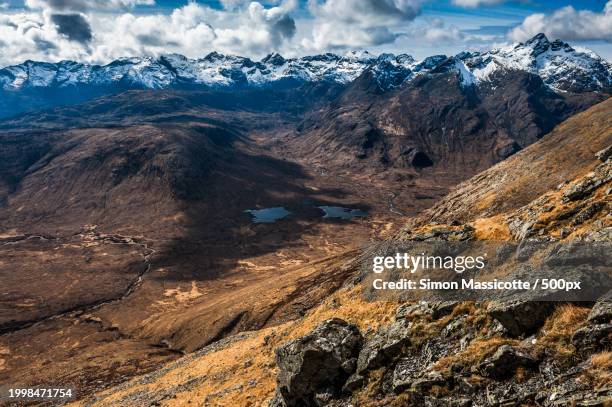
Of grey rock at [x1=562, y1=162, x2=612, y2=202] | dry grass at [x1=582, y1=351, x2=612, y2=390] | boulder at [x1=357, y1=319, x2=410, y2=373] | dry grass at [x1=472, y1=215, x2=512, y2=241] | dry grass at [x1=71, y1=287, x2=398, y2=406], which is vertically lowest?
dry grass at [x1=71, y1=287, x2=398, y2=406]

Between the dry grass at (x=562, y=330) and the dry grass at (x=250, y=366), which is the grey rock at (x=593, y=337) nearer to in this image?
the dry grass at (x=562, y=330)

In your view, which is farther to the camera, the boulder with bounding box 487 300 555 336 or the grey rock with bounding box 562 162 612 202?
the grey rock with bounding box 562 162 612 202

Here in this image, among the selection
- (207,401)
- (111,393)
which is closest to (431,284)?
(207,401)

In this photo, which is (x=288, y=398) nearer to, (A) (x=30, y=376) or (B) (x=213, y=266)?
(A) (x=30, y=376)

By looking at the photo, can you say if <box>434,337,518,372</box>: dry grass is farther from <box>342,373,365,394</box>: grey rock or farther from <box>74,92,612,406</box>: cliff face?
<box>342,373,365,394</box>: grey rock

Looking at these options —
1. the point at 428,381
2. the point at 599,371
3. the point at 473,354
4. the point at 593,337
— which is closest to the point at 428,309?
the point at 473,354

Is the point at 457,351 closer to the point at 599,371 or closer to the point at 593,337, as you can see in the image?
the point at 593,337

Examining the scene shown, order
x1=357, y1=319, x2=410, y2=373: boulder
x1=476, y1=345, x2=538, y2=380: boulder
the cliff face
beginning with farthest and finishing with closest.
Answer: x1=357, y1=319, x2=410, y2=373: boulder → x1=476, y1=345, x2=538, y2=380: boulder → the cliff face

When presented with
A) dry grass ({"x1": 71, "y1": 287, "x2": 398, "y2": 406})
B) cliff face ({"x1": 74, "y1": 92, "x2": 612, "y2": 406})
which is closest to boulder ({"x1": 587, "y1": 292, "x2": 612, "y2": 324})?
cliff face ({"x1": 74, "y1": 92, "x2": 612, "y2": 406})
